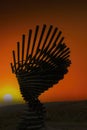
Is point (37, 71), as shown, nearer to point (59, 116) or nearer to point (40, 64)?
point (40, 64)

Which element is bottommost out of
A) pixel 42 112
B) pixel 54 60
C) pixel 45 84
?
pixel 42 112

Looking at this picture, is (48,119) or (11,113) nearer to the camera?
(48,119)

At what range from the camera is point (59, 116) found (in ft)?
48.5

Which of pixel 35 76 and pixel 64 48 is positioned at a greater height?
pixel 64 48

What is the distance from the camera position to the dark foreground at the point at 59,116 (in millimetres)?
11992

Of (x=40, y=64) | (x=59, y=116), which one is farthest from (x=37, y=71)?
(x=59, y=116)

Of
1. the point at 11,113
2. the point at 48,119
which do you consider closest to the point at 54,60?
the point at 48,119

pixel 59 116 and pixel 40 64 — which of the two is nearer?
pixel 40 64

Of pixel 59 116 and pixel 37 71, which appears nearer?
pixel 37 71

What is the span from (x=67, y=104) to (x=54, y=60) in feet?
30.3

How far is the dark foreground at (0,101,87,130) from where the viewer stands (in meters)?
12.0

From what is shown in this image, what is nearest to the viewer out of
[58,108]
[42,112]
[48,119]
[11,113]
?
[42,112]

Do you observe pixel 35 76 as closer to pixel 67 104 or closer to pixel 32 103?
pixel 32 103

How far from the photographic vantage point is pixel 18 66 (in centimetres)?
948
